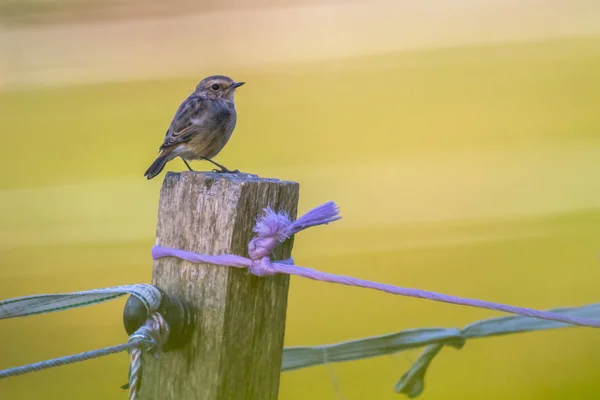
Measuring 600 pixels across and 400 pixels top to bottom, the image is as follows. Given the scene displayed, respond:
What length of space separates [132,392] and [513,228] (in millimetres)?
1943

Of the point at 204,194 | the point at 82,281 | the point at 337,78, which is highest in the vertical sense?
the point at 337,78

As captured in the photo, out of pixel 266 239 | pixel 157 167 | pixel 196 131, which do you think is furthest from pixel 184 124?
pixel 266 239

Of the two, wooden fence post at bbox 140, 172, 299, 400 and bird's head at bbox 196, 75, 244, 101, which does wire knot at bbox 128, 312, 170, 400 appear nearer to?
wooden fence post at bbox 140, 172, 299, 400

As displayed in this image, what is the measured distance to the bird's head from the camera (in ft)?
7.55

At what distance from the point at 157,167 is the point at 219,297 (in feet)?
3.85

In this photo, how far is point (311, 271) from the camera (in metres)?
0.99

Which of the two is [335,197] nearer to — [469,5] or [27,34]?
[469,5]

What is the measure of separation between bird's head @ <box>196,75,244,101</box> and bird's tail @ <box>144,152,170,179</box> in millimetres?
317

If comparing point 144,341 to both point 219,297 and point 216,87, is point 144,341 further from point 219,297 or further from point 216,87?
point 216,87

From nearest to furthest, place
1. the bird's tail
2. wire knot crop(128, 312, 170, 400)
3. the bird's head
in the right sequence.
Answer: wire knot crop(128, 312, 170, 400) < the bird's tail < the bird's head

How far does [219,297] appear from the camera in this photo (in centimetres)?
99

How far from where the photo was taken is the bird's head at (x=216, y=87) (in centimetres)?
230

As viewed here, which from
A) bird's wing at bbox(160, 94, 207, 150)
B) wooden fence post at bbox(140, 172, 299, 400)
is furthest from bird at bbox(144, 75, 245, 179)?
wooden fence post at bbox(140, 172, 299, 400)

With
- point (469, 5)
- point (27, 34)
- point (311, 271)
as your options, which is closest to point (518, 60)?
point (469, 5)
